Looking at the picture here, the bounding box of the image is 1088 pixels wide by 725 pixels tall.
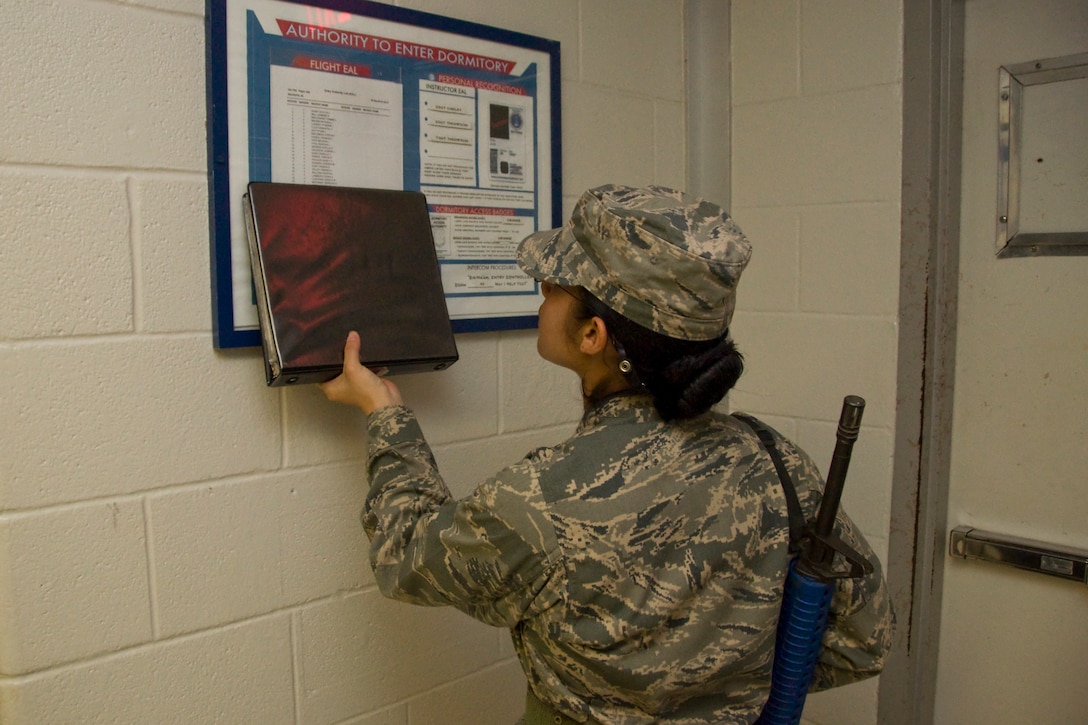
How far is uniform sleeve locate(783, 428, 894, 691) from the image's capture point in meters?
1.19

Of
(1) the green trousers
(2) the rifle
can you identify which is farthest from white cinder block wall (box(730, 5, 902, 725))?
(1) the green trousers

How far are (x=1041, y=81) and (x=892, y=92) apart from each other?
277 millimetres

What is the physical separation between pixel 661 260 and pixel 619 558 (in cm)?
37

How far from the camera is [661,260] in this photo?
999 mm

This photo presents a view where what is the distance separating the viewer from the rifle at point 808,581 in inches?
41.4

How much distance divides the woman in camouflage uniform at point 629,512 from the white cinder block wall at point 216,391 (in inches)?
12.6

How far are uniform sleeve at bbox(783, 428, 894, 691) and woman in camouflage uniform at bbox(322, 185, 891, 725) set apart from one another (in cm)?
7

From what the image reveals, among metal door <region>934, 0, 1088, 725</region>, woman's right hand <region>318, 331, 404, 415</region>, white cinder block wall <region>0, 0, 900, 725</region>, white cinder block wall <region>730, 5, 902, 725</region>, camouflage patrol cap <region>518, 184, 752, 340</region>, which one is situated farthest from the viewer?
white cinder block wall <region>730, 5, 902, 725</region>

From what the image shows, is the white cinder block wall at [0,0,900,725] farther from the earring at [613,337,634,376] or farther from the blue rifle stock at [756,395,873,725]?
the blue rifle stock at [756,395,873,725]

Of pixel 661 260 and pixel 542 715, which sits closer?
pixel 661 260

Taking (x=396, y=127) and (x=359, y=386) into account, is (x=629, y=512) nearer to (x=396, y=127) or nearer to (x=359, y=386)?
(x=359, y=386)

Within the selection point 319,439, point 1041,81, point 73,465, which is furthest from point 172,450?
point 1041,81

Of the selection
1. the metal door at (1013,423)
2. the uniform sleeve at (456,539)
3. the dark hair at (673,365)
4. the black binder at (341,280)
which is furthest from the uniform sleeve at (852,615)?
the metal door at (1013,423)

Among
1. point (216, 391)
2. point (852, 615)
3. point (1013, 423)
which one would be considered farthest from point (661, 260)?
point (1013, 423)
